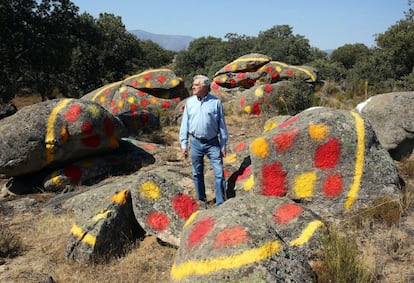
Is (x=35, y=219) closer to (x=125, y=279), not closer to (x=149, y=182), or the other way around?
(x=149, y=182)

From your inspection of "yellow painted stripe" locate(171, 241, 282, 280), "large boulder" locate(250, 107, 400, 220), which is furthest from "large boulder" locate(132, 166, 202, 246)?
"yellow painted stripe" locate(171, 241, 282, 280)

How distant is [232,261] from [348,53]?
45209 mm

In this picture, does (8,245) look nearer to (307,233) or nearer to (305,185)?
(307,233)

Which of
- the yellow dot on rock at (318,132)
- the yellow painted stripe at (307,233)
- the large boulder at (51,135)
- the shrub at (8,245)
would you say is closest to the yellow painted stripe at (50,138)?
the large boulder at (51,135)

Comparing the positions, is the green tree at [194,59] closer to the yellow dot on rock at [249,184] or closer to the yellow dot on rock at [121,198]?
the yellow dot on rock at [249,184]

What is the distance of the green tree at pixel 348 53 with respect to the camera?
42.8 m

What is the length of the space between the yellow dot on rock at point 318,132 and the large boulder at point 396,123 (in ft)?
9.19

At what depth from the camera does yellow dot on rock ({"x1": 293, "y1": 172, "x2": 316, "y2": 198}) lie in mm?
5793

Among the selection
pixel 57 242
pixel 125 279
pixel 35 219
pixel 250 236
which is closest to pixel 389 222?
pixel 250 236

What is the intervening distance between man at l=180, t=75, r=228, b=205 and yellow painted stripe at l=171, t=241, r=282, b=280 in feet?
7.23

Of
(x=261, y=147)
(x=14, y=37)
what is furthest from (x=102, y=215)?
(x=14, y=37)

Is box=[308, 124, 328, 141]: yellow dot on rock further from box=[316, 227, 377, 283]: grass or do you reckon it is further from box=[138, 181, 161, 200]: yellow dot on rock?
box=[138, 181, 161, 200]: yellow dot on rock

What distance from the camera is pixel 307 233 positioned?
4570mm

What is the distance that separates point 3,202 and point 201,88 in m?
5.81
